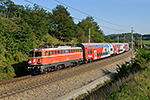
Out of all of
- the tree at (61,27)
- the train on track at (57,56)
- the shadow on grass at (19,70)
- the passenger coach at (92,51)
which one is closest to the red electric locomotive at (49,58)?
the train on track at (57,56)

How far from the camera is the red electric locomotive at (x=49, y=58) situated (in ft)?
50.3

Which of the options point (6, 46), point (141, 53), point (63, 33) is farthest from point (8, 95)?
point (63, 33)

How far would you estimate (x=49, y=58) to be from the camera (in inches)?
627

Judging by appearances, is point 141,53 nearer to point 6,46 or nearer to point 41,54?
point 41,54

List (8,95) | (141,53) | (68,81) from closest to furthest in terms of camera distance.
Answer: (8,95) < (68,81) < (141,53)

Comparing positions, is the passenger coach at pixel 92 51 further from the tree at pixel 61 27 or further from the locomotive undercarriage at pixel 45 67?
the tree at pixel 61 27

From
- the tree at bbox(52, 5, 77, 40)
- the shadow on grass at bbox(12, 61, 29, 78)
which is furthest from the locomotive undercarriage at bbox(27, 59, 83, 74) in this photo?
the tree at bbox(52, 5, 77, 40)

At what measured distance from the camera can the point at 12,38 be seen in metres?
20.3

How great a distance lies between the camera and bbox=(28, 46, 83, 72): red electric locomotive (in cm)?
1534

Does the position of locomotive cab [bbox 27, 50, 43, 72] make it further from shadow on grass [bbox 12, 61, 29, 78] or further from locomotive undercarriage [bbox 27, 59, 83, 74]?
shadow on grass [bbox 12, 61, 29, 78]

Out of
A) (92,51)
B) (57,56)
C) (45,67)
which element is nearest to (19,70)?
(45,67)

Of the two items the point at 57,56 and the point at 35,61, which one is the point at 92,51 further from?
the point at 35,61

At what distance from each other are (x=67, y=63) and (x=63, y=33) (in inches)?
772

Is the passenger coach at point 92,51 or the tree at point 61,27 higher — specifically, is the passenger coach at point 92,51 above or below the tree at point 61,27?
below
